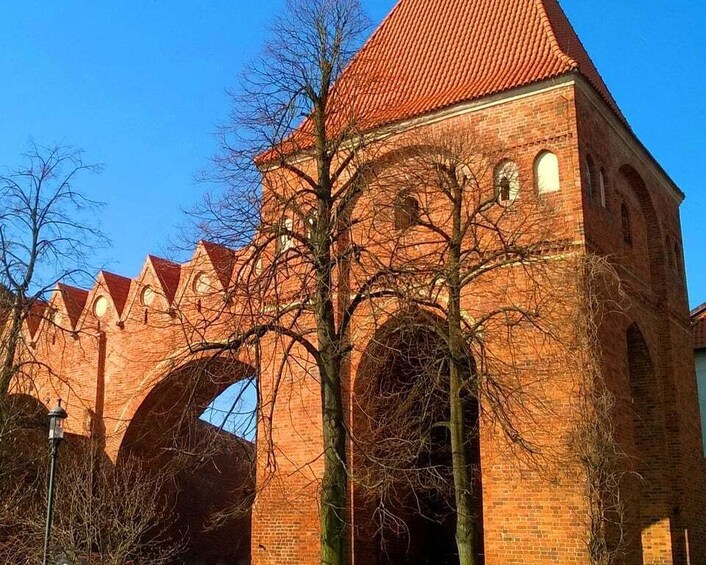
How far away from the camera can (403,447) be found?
40.6 ft

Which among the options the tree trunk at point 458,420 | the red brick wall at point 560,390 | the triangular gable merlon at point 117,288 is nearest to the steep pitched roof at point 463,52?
the red brick wall at point 560,390

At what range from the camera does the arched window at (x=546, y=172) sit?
13765 mm

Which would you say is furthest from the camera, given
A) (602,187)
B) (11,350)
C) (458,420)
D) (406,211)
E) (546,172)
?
(602,187)

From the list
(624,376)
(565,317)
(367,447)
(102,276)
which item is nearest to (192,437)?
(367,447)

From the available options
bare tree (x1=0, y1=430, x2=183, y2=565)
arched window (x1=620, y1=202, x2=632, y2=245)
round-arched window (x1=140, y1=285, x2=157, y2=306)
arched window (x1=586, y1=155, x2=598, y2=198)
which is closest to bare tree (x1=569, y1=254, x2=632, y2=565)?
Answer: arched window (x1=586, y1=155, x2=598, y2=198)

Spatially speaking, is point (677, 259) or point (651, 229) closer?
point (651, 229)

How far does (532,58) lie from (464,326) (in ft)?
15.0

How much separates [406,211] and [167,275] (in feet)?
29.6

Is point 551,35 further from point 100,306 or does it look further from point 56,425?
point 100,306

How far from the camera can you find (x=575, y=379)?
12.4 metres

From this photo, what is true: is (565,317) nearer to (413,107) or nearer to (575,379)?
(575,379)

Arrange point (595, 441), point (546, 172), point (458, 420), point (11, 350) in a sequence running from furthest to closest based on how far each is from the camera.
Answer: point (11, 350) → point (546, 172) → point (595, 441) → point (458, 420)

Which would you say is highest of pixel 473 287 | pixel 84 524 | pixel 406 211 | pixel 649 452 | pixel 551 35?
pixel 551 35

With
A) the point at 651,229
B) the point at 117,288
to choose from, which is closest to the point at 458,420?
the point at 651,229
